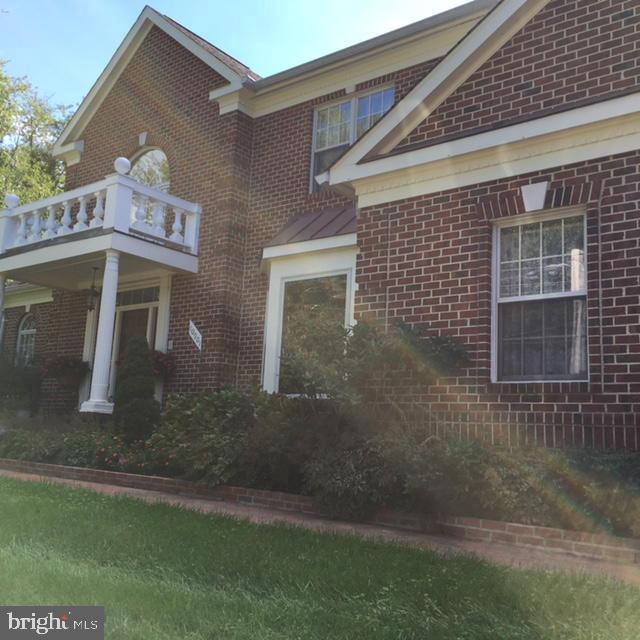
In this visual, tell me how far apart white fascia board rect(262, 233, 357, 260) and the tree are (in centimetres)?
2106

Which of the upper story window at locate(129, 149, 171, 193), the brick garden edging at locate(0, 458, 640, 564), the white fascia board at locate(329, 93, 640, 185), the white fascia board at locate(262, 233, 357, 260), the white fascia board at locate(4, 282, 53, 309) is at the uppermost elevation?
the upper story window at locate(129, 149, 171, 193)

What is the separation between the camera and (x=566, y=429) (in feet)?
22.5

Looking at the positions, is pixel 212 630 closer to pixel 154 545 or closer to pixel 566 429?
pixel 154 545

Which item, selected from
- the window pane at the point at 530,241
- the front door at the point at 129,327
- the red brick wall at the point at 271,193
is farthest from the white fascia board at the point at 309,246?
the front door at the point at 129,327

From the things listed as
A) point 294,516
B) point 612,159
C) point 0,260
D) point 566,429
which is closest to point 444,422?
point 566,429

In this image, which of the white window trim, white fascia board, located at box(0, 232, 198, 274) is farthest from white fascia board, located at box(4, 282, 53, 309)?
the white window trim

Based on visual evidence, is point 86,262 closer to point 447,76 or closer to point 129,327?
point 129,327

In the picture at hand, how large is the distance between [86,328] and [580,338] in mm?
11062

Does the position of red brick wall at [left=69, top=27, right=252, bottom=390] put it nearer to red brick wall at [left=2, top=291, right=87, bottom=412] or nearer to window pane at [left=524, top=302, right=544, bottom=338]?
red brick wall at [left=2, top=291, right=87, bottom=412]

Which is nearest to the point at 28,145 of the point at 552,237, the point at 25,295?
the point at 25,295

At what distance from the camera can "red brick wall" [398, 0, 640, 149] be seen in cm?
738

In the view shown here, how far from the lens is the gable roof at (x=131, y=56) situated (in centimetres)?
1375

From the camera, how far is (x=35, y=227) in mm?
14195

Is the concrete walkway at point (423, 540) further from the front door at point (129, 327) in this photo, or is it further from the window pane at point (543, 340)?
the front door at point (129, 327)
